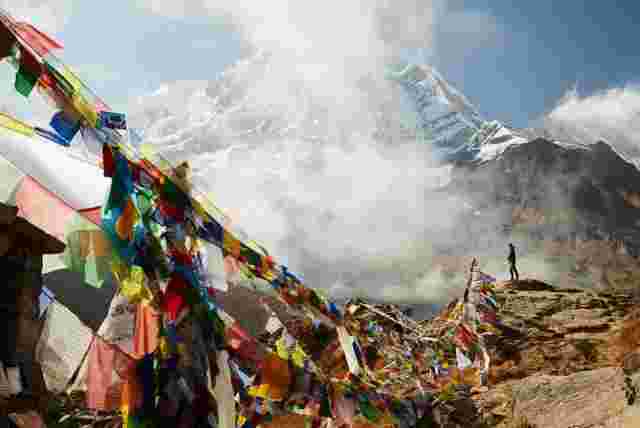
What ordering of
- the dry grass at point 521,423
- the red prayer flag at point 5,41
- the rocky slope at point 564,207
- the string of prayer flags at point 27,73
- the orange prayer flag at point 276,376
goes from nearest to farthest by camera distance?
the red prayer flag at point 5,41 → the string of prayer flags at point 27,73 → the orange prayer flag at point 276,376 → the dry grass at point 521,423 → the rocky slope at point 564,207

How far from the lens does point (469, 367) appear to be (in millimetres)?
10102

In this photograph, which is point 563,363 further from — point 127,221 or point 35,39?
point 35,39

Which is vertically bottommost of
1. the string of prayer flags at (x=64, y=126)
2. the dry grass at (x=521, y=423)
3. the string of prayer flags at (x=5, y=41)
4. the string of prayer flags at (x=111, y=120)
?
the dry grass at (x=521, y=423)

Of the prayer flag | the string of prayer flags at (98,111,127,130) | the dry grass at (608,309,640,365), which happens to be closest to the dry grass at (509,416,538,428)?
the dry grass at (608,309,640,365)

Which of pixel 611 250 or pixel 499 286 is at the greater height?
pixel 611 250

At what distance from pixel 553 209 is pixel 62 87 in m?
177

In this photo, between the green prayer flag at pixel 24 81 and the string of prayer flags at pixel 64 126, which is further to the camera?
the string of prayer flags at pixel 64 126

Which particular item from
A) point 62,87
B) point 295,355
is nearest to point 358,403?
point 295,355

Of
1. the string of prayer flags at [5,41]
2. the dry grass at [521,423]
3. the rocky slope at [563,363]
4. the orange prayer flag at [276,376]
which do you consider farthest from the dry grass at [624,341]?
the string of prayer flags at [5,41]

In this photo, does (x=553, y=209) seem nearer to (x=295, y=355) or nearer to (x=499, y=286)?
(x=499, y=286)

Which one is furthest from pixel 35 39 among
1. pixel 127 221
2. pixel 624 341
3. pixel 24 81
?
pixel 624 341

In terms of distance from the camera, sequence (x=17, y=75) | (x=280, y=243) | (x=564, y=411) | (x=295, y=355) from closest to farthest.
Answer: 1. (x=17, y=75)
2. (x=295, y=355)
3. (x=564, y=411)
4. (x=280, y=243)

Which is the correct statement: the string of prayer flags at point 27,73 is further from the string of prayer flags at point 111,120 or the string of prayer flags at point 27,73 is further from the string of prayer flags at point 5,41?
the string of prayer flags at point 111,120

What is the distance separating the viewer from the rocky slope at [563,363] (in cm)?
615
